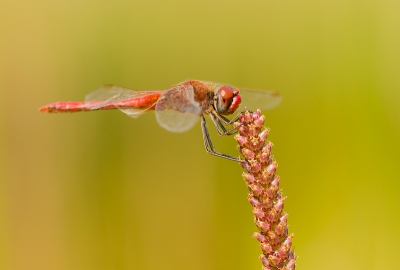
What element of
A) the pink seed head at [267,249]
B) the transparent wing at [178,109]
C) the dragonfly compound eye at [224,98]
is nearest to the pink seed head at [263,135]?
the pink seed head at [267,249]

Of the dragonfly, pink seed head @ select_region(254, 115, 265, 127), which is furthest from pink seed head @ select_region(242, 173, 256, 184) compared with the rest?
the dragonfly

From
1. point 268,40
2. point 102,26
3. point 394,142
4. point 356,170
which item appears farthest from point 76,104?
point 394,142

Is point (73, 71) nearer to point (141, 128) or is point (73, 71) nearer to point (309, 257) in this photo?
point (141, 128)

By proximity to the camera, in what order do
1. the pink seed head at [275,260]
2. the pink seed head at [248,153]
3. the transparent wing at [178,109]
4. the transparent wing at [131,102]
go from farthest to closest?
the transparent wing at [131,102], the transparent wing at [178,109], the pink seed head at [248,153], the pink seed head at [275,260]

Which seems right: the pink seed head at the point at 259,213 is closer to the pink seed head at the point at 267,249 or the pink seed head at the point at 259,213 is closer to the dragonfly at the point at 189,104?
the pink seed head at the point at 267,249

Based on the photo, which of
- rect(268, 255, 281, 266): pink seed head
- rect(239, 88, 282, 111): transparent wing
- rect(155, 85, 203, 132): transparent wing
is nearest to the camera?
rect(268, 255, 281, 266): pink seed head

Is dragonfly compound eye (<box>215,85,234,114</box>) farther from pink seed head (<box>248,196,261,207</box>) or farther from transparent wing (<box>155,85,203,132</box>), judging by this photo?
pink seed head (<box>248,196,261,207</box>)

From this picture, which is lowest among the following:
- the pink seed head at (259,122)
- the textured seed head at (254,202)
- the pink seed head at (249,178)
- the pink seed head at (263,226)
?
the pink seed head at (263,226)

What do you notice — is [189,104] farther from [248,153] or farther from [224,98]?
[248,153]
